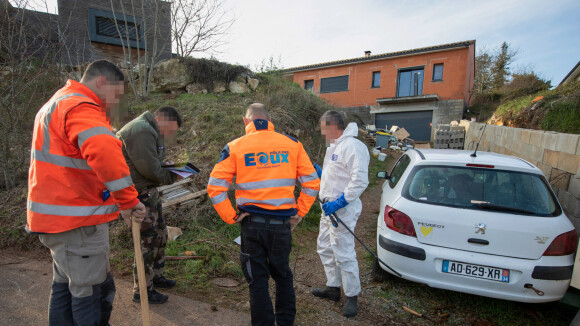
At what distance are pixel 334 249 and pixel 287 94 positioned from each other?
7026mm

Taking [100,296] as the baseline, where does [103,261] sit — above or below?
above

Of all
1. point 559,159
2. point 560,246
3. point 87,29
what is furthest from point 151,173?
point 87,29

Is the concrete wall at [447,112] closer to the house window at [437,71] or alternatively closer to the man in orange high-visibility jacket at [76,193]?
the house window at [437,71]

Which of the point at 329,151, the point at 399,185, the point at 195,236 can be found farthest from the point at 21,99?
the point at 399,185

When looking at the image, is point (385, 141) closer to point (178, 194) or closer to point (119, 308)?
point (178, 194)

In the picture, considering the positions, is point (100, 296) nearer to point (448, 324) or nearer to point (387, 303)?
point (387, 303)

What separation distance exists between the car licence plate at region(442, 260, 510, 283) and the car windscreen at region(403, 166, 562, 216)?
1.77 feet

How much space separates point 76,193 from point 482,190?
3.42m

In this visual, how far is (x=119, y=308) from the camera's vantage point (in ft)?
9.06

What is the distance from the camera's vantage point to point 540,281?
8.30ft

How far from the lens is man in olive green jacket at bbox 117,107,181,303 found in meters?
2.56

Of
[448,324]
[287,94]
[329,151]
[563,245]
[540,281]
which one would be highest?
[287,94]

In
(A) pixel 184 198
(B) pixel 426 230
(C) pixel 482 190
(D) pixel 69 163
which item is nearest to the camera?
(D) pixel 69 163

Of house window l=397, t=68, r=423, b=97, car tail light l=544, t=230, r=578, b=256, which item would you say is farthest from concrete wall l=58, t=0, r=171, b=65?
house window l=397, t=68, r=423, b=97
